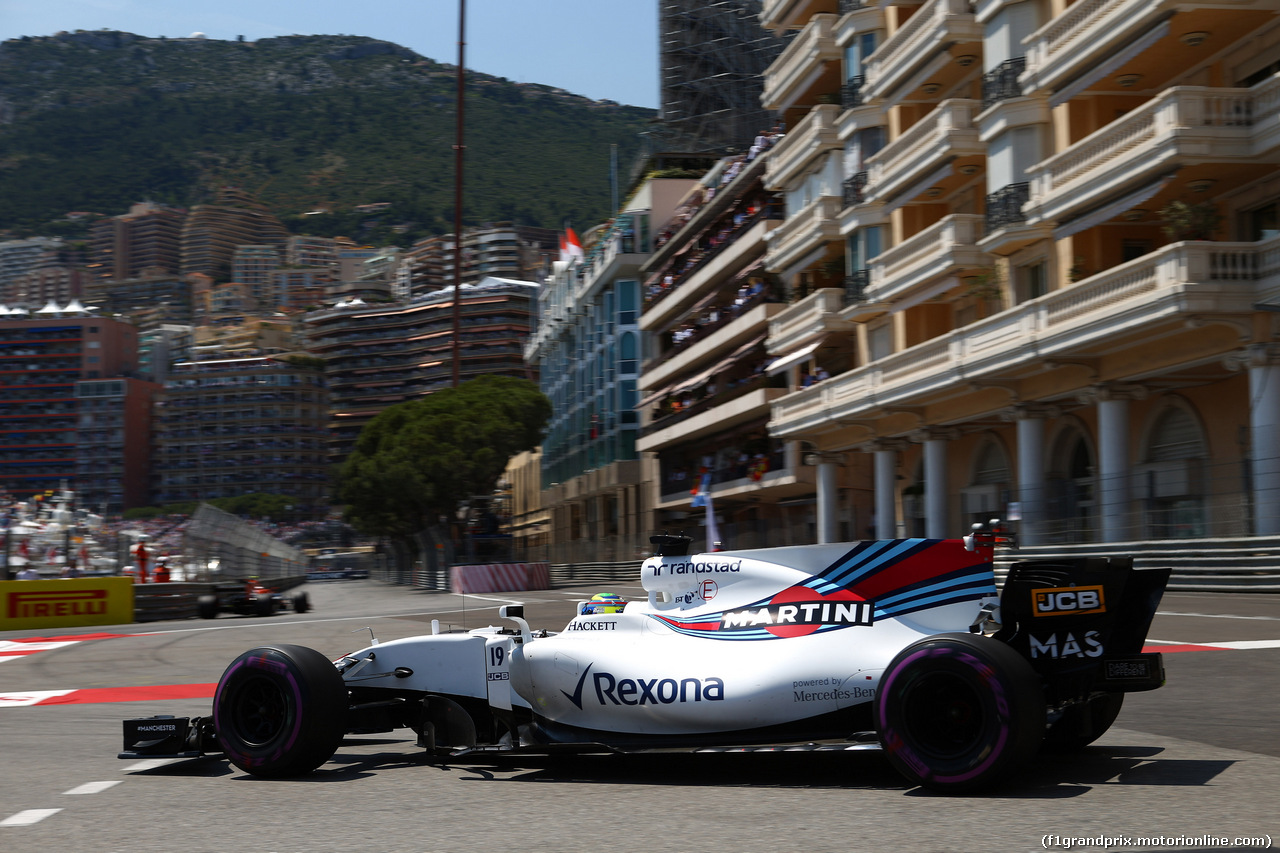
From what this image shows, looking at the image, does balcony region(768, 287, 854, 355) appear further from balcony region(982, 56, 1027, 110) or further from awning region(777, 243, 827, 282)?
balcony region(982, 56, 1027, 110)

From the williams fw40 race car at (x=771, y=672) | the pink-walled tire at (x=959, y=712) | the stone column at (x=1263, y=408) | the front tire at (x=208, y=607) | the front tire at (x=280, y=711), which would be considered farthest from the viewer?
the front tire at (x=208, y=607)

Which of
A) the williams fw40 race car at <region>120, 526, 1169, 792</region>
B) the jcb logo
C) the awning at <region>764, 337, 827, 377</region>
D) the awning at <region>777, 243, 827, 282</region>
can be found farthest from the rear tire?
the awning at <region>777, 243, 827, 282</region>

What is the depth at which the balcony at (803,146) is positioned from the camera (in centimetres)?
4094

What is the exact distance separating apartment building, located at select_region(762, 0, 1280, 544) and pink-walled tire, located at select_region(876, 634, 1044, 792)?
52.9 ft

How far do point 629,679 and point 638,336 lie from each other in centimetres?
6698

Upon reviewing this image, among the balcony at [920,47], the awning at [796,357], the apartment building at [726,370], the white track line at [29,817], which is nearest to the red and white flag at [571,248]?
the apartment building at [726,370]

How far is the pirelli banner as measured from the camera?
2792 centimetres

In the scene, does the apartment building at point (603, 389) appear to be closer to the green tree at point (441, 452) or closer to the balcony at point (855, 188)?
the green tree at point (441, 452)

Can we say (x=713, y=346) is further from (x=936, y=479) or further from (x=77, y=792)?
(x=77, y=792)

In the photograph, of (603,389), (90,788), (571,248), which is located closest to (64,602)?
(90,788)

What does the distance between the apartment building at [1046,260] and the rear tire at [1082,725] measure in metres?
14.9

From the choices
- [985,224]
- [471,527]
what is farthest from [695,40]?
[985,224]

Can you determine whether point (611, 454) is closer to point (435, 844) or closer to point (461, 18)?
point (461, 18)

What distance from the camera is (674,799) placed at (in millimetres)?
5727
